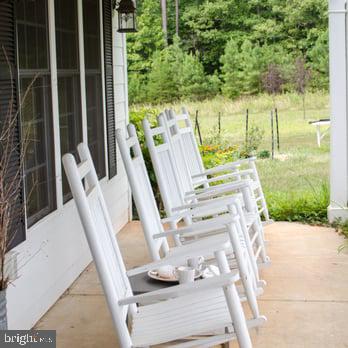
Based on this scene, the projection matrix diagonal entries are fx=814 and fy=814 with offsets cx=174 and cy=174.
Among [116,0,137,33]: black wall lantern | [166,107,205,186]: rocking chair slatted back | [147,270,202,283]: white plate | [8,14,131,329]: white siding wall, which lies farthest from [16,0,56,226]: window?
[116,0,137,33]: black wall lantern

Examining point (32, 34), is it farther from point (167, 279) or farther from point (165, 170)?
point (167, 279)

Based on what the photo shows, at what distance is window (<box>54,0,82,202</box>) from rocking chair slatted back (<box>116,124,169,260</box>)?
1.07 metres

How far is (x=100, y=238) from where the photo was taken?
2795 mm

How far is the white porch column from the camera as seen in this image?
6223 mm

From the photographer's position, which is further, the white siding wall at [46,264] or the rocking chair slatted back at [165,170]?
the rocking chair slatted back at [165,170]

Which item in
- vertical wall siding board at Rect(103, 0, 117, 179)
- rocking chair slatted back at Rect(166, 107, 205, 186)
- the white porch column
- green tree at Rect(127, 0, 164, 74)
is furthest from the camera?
green tree at Rect(127, 0, 164, 74)

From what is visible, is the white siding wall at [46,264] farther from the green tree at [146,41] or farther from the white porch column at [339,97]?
the green tree at [146,41]

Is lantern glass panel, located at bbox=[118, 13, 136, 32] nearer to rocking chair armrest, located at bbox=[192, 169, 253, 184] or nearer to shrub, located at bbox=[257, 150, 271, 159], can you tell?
rocking chair armrest, located at bbox=[192, 169, 253, 184]

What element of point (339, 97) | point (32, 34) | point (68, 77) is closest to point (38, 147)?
point (32, 34)

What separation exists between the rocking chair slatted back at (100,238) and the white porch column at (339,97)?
3.65m

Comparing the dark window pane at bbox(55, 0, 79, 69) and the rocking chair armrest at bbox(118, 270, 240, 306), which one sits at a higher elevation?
the dark window pane at bbox(55, 0, 79, 69)

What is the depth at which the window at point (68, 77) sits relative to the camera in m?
4.82

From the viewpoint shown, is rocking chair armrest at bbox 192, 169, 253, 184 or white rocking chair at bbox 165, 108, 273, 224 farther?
white rocking chair at bbox 165, 108, 273, 224

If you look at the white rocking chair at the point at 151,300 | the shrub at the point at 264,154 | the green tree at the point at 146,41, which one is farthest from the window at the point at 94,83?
the green tree at the point at 146,41
